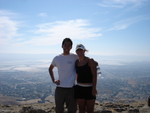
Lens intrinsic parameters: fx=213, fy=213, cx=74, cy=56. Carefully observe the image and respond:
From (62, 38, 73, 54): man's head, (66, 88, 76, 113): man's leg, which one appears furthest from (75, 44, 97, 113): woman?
(62, 38, 73, 54): man's head

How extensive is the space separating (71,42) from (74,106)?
6.72 ft

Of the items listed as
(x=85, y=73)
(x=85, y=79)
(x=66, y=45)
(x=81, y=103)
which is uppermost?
(x=66, y=45)

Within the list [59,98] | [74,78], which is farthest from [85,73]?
[59,98]

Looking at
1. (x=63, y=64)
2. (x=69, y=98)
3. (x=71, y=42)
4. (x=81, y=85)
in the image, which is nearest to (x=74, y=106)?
(x=69, y=98)

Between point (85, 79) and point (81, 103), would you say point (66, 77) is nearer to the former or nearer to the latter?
point (85, 79)

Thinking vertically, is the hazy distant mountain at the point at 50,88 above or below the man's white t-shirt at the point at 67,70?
below

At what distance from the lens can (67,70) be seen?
21.8ft

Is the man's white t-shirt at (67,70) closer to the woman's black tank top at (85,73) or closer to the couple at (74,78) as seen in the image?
the couple at (74,78)

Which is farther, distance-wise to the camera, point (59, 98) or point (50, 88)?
point (50, 88)

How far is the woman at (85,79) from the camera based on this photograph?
6520 mm

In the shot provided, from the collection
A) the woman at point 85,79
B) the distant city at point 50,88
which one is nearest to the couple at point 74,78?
the woman at point 85,79

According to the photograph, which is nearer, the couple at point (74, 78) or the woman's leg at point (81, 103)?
the couple at point (74, 78)

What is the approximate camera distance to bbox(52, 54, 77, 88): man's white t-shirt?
21.8 feet

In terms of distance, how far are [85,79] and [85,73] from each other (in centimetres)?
19
